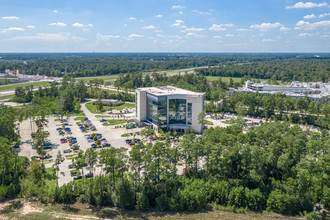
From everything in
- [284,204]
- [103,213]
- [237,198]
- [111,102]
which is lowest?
[103,213]

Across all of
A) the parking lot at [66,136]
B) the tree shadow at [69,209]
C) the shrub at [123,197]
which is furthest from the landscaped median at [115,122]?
the shrub at [123,197]

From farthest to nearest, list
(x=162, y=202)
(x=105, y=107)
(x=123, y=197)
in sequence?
(x=105, y=107), (x=162, y=202), (x=123, y=197)

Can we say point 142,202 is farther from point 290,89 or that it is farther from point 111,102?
point 290,89

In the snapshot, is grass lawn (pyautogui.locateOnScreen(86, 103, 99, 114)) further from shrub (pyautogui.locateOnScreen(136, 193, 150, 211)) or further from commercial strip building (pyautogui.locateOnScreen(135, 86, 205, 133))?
shrub (pyautogui.locateOnScreen(136, 193, 150, 211))

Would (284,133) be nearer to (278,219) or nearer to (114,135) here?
(278,219)

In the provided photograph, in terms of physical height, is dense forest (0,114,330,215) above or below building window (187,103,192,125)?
below

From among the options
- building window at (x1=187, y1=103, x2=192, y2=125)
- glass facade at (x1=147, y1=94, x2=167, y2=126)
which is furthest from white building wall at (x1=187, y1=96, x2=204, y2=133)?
glass facade at (x1=147, y1=94, x2=167, y2=126)

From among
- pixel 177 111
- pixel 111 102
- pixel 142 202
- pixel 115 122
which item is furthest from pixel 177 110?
pixel 111 102

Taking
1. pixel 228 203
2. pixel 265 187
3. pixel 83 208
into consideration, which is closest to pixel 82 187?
pixel 83 208
